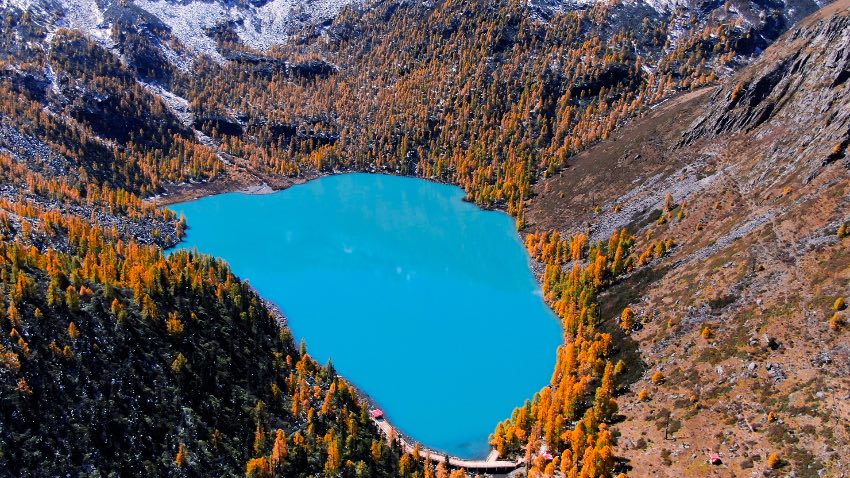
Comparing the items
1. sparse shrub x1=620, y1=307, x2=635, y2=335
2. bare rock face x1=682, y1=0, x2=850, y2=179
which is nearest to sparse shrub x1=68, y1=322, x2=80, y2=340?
sparse shrub x1=620, y1=307, x2=635, y2=335

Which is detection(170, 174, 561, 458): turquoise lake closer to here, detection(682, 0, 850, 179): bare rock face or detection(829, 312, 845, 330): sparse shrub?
detection(829, 312, 845, 330): sparse shrub

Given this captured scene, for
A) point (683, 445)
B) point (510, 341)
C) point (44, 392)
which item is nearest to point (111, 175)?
point (44, 392)

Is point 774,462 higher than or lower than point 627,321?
lower

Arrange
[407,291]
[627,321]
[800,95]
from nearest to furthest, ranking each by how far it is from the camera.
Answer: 1. [627,321]
2. [800,95]
3. [407,291]

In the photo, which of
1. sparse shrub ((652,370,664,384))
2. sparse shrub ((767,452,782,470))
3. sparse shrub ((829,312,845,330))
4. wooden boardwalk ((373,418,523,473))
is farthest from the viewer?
sparse shrub ((652,370,664,384))

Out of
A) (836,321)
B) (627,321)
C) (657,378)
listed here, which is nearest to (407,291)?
(627,321)

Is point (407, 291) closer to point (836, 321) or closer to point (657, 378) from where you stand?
point (657, 378)
